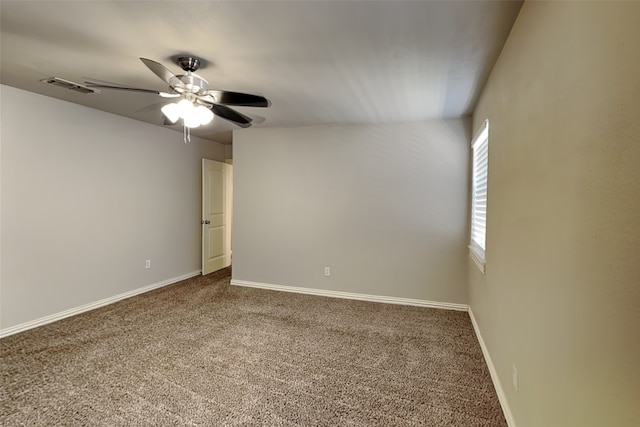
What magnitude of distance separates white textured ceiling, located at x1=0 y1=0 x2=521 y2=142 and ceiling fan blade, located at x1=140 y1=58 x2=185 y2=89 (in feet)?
0.77

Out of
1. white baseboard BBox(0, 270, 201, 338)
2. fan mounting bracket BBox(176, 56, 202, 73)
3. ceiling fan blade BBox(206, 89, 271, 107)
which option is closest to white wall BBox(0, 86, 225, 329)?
white baseboard BBox(0, 270, 201, 338)

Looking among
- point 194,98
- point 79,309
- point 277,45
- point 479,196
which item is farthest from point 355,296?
point 79,309

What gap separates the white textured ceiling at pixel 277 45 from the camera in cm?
170

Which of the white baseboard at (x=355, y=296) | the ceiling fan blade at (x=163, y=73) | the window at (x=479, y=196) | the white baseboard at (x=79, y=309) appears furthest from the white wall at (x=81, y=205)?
the window at (x=479, y=196)

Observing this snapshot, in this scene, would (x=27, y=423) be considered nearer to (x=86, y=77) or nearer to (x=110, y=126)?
(x=86, y=77)

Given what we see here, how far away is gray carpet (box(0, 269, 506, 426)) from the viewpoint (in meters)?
1.93

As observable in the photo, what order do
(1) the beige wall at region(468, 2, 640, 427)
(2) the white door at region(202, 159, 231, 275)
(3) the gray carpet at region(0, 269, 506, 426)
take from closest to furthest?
1. (1) the beige wall at region(468, 2, 640, 427)
2. (3) the gray carpet at region(0, 269, 506, 426)
3. (2) the white door at region(202, 159, 231, 275)

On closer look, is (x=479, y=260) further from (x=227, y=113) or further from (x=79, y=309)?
(x=79, y=309)

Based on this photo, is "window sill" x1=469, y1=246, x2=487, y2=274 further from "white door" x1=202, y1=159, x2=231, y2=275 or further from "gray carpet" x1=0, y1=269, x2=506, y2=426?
"white door" x1=202, y1=159, x2=231, y2=275

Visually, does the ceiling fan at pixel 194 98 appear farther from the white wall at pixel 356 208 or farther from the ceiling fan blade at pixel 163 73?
the white wall at pixel 356 208

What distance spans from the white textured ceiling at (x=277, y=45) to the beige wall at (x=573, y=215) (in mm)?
431

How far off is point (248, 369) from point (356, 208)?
7.78 feet

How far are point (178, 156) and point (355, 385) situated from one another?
13.6 ft

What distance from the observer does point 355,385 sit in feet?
7.30
